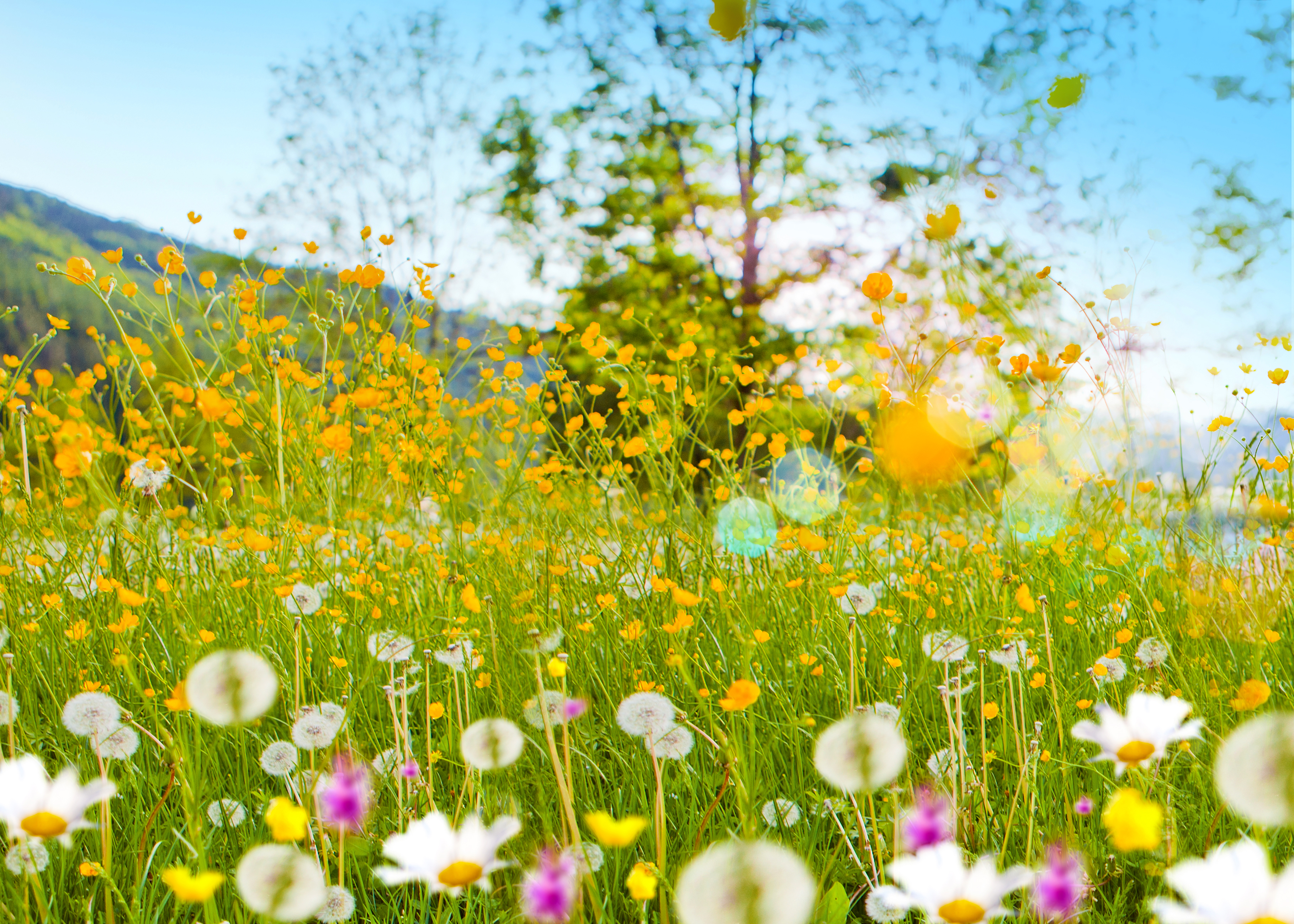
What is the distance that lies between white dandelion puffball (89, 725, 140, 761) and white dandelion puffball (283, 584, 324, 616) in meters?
0.69

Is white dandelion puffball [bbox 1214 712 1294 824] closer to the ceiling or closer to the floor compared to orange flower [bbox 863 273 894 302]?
closer to the floor

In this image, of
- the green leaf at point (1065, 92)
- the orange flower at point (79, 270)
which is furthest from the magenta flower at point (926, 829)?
the orange flower at point (79, 270)

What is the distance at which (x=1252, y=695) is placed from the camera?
42.8 inches

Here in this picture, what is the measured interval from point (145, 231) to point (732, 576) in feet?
240

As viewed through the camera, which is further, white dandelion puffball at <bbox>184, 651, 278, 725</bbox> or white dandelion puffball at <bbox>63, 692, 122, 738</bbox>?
white dandelion puffball at <bbox>63, 692, 122, 738</bbox>

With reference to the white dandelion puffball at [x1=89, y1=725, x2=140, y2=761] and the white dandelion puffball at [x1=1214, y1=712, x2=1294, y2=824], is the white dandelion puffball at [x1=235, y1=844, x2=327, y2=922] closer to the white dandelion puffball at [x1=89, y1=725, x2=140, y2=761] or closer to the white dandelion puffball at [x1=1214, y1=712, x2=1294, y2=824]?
the white dandelion puffball at [x1=1214, y1=712, x2=1294, y2=824]

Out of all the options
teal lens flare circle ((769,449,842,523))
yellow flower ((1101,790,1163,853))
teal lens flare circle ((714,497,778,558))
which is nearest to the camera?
yellow flower ((1101,790,1163,853))

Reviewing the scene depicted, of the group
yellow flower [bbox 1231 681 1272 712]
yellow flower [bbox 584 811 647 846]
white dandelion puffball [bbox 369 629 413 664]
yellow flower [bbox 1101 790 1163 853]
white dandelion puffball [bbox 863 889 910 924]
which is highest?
yellow flower [bbox 1101 790 1163 853]

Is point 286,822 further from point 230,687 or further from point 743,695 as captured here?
point 743,695

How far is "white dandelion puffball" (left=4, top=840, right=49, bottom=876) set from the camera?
2.85 ft

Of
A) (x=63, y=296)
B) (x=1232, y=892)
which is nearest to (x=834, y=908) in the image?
(x=1232, y=892)

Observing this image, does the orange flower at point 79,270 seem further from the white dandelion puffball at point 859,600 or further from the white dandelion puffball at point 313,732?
the white dandelion puffball at point 859,600

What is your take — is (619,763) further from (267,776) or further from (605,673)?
(267,776)

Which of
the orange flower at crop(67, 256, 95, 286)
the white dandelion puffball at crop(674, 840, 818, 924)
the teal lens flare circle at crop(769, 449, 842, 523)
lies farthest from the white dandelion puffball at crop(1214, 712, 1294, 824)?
the orange flower at crop(67, 256, 95, 286)
